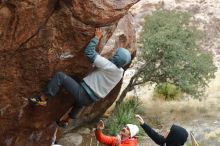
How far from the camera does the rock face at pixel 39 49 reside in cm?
847

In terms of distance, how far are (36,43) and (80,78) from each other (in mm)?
1493

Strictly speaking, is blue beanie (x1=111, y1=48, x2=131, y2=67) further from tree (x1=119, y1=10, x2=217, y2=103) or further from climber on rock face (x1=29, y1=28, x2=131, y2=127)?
tree (x1=119, y1=10, x2=217, y2=103)

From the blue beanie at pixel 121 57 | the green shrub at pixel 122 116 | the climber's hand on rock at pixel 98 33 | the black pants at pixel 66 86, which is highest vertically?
the climber's hand on rock at pixel 98 33

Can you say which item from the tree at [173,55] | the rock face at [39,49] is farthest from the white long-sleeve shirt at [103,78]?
Result: the tree at [173,55]

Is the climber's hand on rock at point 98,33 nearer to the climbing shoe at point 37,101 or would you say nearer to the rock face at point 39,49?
the rock face at point 39,49

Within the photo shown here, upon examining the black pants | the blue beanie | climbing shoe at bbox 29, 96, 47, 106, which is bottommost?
climbing shoe at bbox 29, 96, 47, 106

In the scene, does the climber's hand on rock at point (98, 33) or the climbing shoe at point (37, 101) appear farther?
the climbing shoe at point (37, 101)

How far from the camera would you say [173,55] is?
1619cm

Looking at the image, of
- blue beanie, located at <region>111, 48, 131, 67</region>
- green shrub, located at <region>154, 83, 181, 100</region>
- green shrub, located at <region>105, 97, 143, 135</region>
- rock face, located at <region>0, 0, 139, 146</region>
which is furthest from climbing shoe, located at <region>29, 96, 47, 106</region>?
green shrub, located at <region>154, 83, 181, 100</region>

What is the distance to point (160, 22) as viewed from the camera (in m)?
17.2

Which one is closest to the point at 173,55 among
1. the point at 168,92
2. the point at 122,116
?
the point at 122,116

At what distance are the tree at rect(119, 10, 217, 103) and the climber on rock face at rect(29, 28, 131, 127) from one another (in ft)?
22.4

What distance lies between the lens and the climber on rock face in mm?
9148

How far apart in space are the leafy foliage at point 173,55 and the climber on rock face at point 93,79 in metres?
6.84
